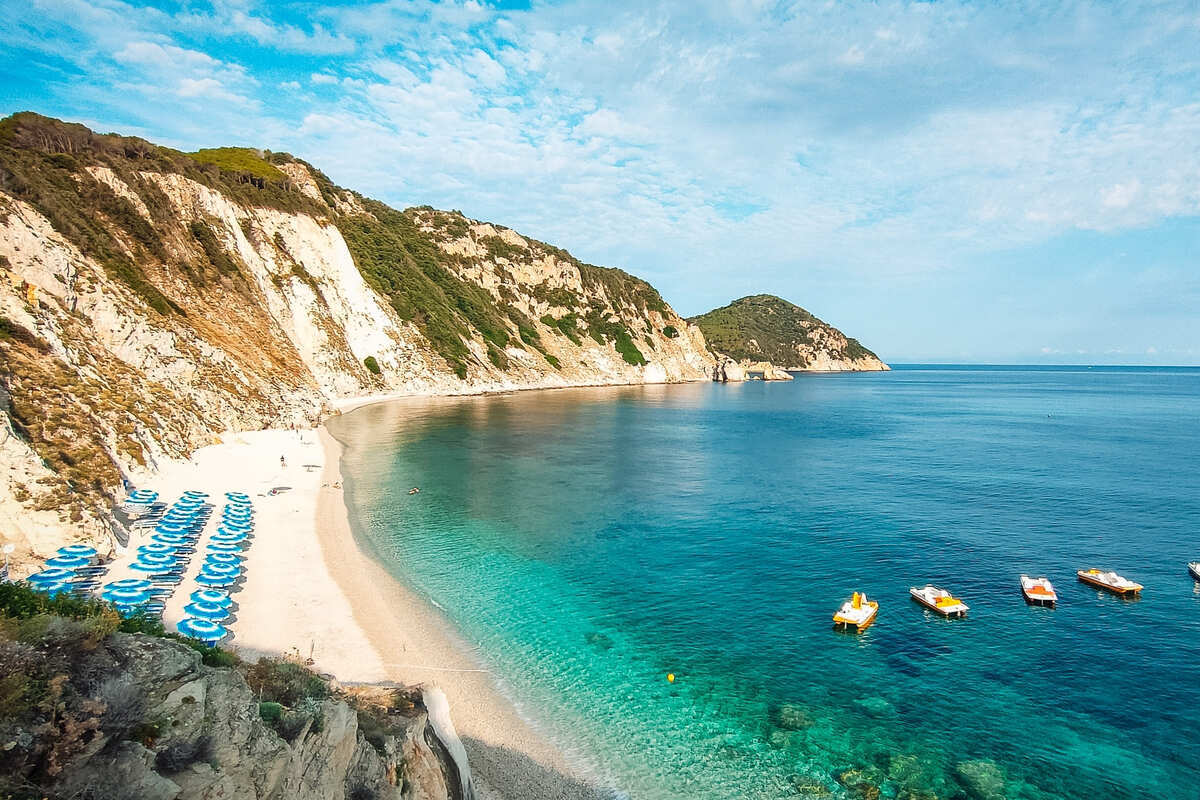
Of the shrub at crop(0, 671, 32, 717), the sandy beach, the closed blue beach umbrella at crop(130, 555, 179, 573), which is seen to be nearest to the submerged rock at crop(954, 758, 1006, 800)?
the sandy beach

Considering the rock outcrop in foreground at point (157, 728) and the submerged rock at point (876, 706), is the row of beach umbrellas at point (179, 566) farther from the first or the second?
the submerged rock at point (876, 706)

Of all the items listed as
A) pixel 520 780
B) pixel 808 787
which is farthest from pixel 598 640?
pixel 808 787

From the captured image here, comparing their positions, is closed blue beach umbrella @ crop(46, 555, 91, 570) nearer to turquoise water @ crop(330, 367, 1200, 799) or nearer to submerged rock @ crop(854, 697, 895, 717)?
turquoise water @ crop(330, 367, 1200, 799)

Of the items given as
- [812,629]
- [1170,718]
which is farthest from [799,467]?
[1170,718]

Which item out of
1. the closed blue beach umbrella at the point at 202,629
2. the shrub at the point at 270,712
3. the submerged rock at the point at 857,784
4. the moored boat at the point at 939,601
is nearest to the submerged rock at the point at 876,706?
the submerged rock at the point at 857,784

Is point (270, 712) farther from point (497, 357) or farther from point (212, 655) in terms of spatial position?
point (497, 357)

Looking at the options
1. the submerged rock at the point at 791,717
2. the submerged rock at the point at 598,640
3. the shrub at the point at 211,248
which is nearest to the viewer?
the submerged rock at the point at 791,717
